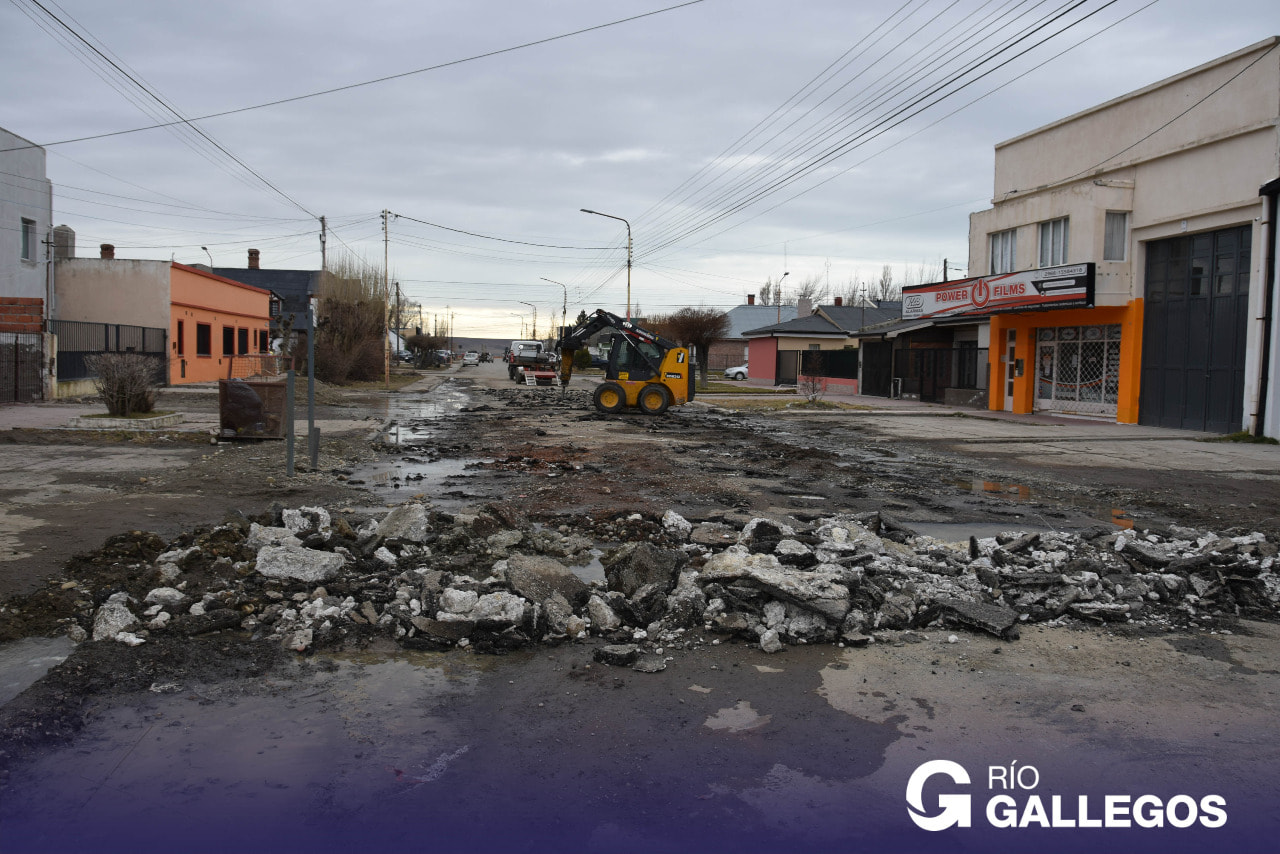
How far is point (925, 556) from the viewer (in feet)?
24.4

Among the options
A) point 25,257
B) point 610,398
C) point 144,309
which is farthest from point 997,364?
point 25,257

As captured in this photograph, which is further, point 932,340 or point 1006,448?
point 932,340

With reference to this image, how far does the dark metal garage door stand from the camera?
2184 centimetres

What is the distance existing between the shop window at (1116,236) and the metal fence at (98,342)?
26260mm

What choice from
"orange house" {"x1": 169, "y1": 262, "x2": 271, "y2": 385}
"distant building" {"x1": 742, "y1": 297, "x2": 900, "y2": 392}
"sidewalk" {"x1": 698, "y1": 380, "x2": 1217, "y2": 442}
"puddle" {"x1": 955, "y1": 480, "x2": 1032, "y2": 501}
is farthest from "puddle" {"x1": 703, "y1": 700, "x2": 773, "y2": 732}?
"distant building" {"x1": 742, "y1": 297, "x2": 900, "y2": 392}

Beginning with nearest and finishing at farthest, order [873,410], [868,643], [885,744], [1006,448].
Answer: [885,744] → [868,643] → [1006,448] → [873,410]

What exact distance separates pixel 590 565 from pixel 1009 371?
86.3 ft

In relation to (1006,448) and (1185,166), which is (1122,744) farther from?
(1185,166)

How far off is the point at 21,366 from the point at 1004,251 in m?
28.6

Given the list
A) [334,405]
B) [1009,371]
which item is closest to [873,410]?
[1009,371]

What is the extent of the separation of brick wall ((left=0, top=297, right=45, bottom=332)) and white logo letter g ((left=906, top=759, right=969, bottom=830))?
25.7 meters

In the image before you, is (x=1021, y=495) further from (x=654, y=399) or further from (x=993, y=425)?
(x=654, y=399)

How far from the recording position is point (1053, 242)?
26828mm

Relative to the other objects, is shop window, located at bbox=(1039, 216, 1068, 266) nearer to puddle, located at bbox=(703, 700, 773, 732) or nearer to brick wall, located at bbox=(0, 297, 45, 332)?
puddle, located at bbox=(703, 700, 773, 732)
